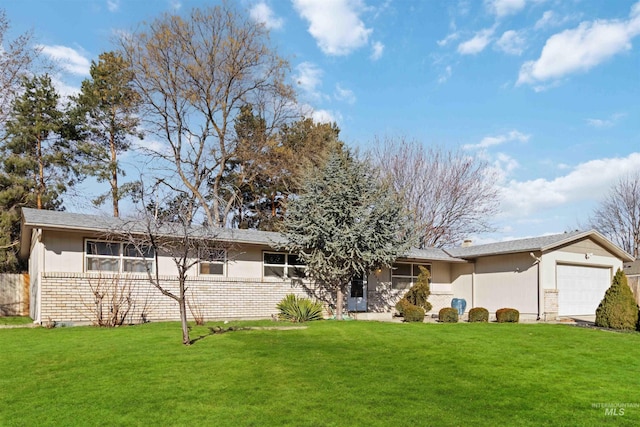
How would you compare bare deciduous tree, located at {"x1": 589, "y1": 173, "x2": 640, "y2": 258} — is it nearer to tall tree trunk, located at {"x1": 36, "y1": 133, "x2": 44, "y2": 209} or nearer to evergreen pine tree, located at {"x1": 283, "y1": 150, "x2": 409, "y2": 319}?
evergreen pine tree, located at {"x1": 283, "y1": 150, "x2": 409, "y2": 319}

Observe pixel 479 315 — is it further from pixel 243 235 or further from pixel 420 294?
pixel 243 235

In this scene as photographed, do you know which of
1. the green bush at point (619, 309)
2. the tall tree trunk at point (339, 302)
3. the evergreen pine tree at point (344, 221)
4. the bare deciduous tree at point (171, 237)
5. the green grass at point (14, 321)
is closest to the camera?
the bare deciduous tree at point (171, 237)

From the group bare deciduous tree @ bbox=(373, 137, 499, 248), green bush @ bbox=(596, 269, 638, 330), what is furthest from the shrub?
bare deciduous tree @ bbox=(373, 137, 499, 248)

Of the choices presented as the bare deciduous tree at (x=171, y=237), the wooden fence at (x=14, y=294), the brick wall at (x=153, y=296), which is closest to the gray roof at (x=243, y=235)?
the bare deciduous tree at (x=171, y=237)

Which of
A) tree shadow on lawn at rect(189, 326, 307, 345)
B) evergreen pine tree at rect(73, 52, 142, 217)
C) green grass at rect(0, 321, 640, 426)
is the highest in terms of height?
evergreen pine tree at rect(73, 52, 142, 217)

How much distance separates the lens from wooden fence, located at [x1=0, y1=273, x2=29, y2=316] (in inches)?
826

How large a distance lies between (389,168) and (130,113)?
16896 mm

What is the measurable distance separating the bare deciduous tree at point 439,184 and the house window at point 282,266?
14.7 m

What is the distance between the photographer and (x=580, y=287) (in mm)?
20453

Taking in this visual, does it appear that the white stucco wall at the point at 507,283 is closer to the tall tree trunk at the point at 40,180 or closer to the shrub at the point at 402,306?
the shrub at the point at 402,306

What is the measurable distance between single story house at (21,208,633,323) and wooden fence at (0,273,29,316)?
1396 mm

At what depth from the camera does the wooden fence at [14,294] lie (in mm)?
20984

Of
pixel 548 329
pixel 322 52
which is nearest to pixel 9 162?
pixel 322 52

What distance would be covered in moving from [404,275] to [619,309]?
873 centimetres
